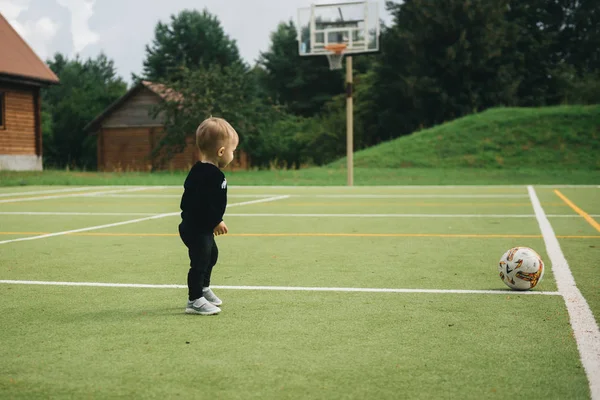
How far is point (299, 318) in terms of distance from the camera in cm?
462

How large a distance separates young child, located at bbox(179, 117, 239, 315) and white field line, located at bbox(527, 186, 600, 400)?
7.00ft

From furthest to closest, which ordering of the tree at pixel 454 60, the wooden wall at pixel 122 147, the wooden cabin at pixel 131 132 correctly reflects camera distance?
the wooden wall at pixel 122 147
the wooden cabin at pixel 131 132
the tree at pixel 454 60

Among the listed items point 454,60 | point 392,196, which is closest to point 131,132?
point 454,60

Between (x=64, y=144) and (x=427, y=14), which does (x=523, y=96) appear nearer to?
(x=427, y=14)

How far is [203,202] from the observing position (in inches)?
191

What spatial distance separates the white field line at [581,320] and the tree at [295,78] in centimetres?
5622

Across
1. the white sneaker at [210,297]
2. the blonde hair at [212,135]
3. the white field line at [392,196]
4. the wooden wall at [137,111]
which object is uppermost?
the wooden wall at [137,111]

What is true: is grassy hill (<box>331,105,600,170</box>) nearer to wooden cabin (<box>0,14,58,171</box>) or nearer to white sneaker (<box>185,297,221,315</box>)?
wooden cabin (<box>0,14,58,171</box>)

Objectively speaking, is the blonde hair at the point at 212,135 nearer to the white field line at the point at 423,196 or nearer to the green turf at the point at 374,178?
the white field line at the point at 423,196

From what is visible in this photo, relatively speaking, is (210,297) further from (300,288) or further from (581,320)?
(581,320)

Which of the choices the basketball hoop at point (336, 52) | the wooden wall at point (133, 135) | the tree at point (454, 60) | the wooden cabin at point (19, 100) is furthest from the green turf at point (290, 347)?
the wooden wall at point (133, 135)

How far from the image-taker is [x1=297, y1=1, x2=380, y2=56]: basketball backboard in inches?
981

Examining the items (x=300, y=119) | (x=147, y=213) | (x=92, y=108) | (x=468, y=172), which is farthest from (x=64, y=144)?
(x=147, y=213)

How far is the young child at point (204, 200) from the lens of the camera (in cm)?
481
